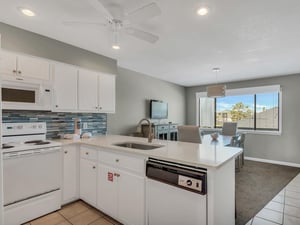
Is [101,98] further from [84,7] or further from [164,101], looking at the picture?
[164,101]

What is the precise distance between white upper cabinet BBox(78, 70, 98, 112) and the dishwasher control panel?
219 cm

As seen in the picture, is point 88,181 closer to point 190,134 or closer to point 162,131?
point 190,134

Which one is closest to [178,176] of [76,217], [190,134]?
[76,217]

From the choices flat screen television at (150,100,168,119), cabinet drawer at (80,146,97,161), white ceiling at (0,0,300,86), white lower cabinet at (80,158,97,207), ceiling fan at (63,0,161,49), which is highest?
white ceiling at (0,0,300,86)

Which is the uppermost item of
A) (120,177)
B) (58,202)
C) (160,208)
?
(120,177)

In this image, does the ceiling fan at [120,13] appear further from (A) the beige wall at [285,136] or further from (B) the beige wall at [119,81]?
(A) the beige wall at [285,136]

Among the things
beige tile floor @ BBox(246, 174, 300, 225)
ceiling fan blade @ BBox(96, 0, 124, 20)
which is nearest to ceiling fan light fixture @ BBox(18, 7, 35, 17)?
ceiling fan blade @ BBox(96, 0, 124, 20)

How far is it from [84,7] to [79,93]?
1428 mm

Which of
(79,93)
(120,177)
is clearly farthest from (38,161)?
(79,93)

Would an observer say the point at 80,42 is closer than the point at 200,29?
No

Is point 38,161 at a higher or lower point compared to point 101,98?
lower

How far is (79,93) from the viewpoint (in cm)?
297

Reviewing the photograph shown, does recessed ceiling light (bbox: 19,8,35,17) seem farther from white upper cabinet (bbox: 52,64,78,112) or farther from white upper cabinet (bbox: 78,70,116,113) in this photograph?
white upper cabinet (bbox: 78,70,116,113)

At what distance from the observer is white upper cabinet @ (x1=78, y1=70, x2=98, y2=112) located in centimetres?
299
